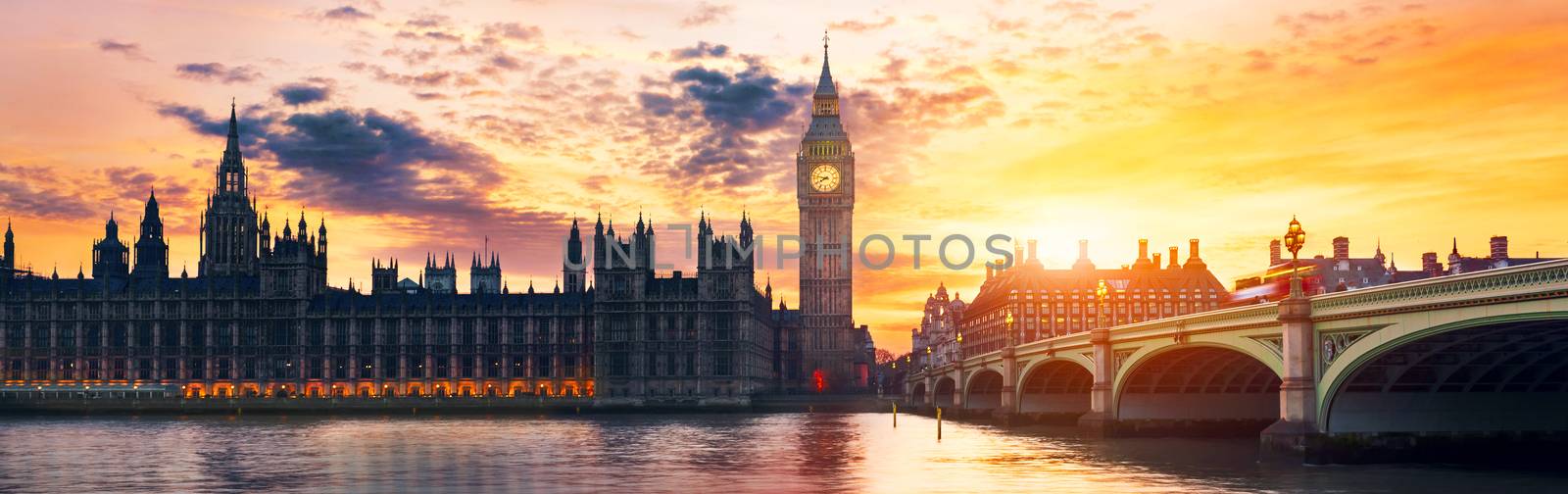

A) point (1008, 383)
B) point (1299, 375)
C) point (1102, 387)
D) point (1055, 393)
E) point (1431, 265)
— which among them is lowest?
point (1055, 393)

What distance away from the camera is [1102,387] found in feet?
292

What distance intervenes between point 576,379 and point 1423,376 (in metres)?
149

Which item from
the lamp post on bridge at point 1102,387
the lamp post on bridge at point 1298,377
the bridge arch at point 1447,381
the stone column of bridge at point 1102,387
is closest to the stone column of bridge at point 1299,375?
the lamp post on bridge at point 1298,377

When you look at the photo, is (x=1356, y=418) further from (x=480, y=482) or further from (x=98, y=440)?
(x=98, y=440)

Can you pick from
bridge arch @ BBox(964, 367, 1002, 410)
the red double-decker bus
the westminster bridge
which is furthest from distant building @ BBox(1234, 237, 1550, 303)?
the westminster bridge

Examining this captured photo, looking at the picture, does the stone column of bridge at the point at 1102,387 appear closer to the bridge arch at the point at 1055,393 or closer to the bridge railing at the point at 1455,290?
the bridge arch at the point at 1055,393

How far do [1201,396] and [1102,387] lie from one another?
7757 millimetres

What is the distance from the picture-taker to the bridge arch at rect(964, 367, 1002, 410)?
14175cm

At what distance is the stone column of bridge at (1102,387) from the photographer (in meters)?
87.9

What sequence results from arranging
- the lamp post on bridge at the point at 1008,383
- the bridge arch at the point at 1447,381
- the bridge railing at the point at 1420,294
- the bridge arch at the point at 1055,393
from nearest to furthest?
the bridge railing at the point at 1420,294, the bridge arch at the point at 1447,381, the lamp post on bridge at the point at 1008,383, the bridge arch at the point at 1055,393

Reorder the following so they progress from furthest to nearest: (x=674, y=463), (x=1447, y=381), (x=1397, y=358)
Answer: (x=674, y=463)
(x=1447, y=381)
(x=1397, y=358)

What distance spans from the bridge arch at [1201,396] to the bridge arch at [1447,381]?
22.3 m

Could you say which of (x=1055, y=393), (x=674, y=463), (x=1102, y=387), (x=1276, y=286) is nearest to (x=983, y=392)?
(x=1055, y=393)

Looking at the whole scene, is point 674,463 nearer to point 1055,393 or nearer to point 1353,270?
point 1055,393
